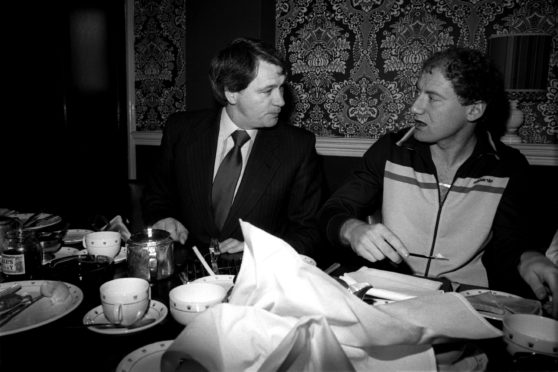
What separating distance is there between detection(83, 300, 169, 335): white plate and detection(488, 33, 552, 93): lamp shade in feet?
7.86

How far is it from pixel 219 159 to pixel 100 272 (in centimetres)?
101

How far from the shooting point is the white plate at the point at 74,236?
60.7 inches

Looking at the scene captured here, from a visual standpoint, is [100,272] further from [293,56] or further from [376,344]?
[293,56]

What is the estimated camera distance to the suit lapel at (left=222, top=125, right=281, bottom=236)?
6.59 feet

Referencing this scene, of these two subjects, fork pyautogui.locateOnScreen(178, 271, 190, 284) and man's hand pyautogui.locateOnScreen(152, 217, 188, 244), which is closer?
fork pyautogui.locateOnScreen(178, 271, 190, 284)

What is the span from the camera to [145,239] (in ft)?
3.95

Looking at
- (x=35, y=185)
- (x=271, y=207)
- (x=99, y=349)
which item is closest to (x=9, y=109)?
(x=35, y=185)

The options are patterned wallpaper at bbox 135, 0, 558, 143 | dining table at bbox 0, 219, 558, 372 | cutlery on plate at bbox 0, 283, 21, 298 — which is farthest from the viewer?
patterned wallpaper at bbox 135, 0, 558, 143

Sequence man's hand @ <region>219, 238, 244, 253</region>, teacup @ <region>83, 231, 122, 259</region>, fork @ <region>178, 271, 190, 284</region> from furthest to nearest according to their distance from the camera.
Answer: man's hand @ <region>219, 238, 244, 253</region> < teacup @ <region>83, 231, 122, 259</region> < fork @ <region>178, 271, 190, 284</region>

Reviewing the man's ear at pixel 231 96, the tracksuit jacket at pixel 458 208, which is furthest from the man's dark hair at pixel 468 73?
the man's ear at pixel 231 96

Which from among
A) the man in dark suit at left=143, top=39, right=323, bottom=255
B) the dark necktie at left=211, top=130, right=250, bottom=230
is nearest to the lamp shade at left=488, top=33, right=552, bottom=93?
the man in dark suit at left=143, top=39, right=323, bottom=255

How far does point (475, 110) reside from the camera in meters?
1.89

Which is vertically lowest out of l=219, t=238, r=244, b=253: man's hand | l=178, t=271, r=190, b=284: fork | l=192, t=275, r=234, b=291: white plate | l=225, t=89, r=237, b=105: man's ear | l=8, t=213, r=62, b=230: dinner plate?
l=219, t=238, r=244, b=253: man's hand

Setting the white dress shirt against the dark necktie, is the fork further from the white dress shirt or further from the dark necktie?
the white dress shirt
